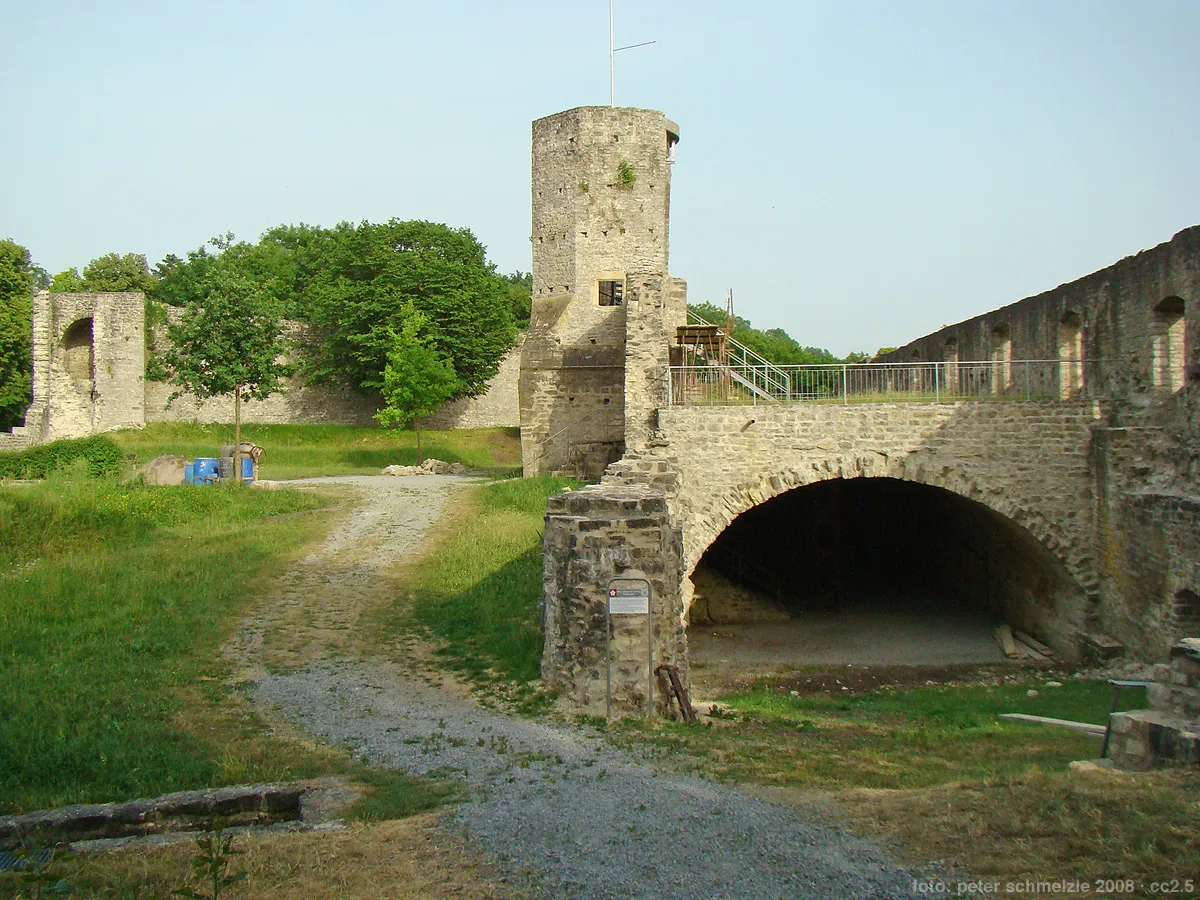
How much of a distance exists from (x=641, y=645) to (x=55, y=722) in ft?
15.4

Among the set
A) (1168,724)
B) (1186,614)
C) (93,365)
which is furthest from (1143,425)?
(93,365)

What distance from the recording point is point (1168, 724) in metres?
6.25

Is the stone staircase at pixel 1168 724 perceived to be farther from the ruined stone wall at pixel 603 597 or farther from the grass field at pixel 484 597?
the grass field at pixel 484 597

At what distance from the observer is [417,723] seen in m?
8.03

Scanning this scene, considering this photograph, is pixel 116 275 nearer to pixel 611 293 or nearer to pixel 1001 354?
pixel 611 293

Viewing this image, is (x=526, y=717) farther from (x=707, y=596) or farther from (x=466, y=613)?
(x=707, y=596)

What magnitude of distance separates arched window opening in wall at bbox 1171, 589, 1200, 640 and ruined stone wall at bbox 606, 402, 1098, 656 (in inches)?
85.4

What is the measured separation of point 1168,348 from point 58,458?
24.6m

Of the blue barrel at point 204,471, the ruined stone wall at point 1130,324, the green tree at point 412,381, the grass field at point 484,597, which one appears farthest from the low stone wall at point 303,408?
the ruined stone wall at point 1130,324

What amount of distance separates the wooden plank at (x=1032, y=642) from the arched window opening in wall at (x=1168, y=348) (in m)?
4.52

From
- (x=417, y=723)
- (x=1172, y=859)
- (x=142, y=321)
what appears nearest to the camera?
(x=1172, y=859)

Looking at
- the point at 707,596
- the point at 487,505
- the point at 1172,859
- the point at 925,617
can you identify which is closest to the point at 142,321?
the point at 487,505

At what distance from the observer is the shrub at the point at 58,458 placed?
24.2 meters

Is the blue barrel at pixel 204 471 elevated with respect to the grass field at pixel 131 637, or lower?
elevated
